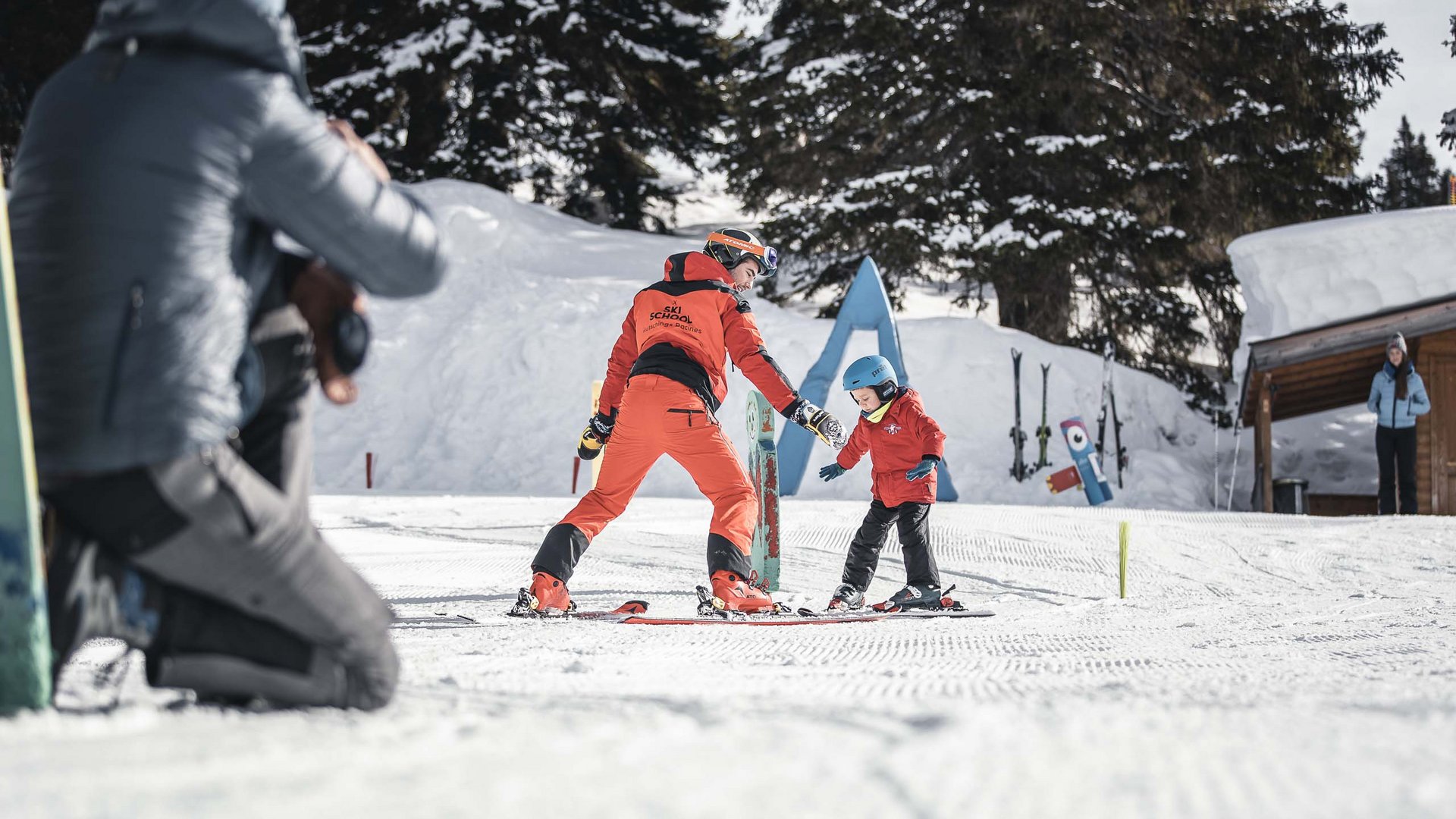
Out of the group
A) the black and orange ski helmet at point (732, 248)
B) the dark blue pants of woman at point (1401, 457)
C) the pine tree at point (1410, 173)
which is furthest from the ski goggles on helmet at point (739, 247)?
the pine tree at point (1410, 173)

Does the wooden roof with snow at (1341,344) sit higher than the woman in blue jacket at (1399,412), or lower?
higher

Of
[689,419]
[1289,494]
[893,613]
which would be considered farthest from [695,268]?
[1289,494]

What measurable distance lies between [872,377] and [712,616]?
1.81 m

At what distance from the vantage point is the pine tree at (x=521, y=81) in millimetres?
20750

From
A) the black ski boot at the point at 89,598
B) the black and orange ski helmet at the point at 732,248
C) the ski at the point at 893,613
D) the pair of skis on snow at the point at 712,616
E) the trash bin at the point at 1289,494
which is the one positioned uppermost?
the black and orange ski helmet at the point at 732,248

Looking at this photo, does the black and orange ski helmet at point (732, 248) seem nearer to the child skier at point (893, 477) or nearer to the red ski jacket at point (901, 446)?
the child skier at point (893, 477)

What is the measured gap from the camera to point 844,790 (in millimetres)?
1249

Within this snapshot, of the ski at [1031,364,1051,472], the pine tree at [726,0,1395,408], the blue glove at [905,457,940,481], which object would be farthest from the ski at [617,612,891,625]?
the pine tree at [726,0,1395,408]

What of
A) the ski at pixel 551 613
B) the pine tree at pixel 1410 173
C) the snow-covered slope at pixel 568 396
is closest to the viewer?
the ski at pixel 551 613

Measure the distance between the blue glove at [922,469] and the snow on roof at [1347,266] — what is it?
984 centimetres

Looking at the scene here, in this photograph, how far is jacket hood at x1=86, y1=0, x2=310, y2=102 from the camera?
1.64m

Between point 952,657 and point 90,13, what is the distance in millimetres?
22625

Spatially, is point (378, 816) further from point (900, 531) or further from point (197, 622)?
point (900, 531)

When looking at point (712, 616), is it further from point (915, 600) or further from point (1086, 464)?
point (1086, 464)
